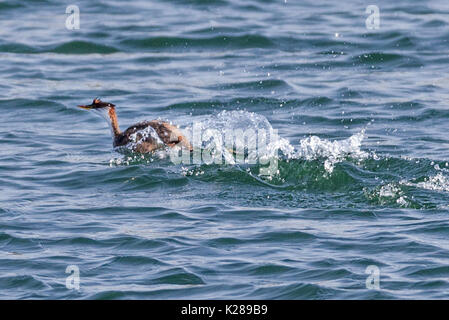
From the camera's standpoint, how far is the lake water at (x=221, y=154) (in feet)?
26.4

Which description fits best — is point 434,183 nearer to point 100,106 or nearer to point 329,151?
point 329,151

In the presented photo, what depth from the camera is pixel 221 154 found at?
1133 cm

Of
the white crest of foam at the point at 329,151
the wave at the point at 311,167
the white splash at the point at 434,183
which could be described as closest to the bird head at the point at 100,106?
the wave at the point at 311,167

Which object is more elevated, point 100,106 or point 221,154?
point 100,106

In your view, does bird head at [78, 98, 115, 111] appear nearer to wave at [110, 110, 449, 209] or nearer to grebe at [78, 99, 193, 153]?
grebe at [78, 99, 193, 153]

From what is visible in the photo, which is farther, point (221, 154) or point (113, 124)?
point (113, 124)

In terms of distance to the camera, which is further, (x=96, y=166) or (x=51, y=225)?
(x=96, y=166)

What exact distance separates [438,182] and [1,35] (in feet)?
33.9

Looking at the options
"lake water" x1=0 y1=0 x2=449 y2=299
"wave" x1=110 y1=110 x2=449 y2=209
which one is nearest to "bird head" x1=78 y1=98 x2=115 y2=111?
"lake water" x1=0 y1=0 x2=449 y2=299

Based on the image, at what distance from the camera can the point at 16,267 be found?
8.25m

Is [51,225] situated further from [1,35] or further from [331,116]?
[1,35]

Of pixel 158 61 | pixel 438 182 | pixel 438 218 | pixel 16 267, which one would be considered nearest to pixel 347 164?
pixel 438 182

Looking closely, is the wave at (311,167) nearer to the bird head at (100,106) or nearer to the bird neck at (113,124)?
the bird neck at (113,124)

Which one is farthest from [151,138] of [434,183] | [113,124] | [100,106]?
[434,183]
